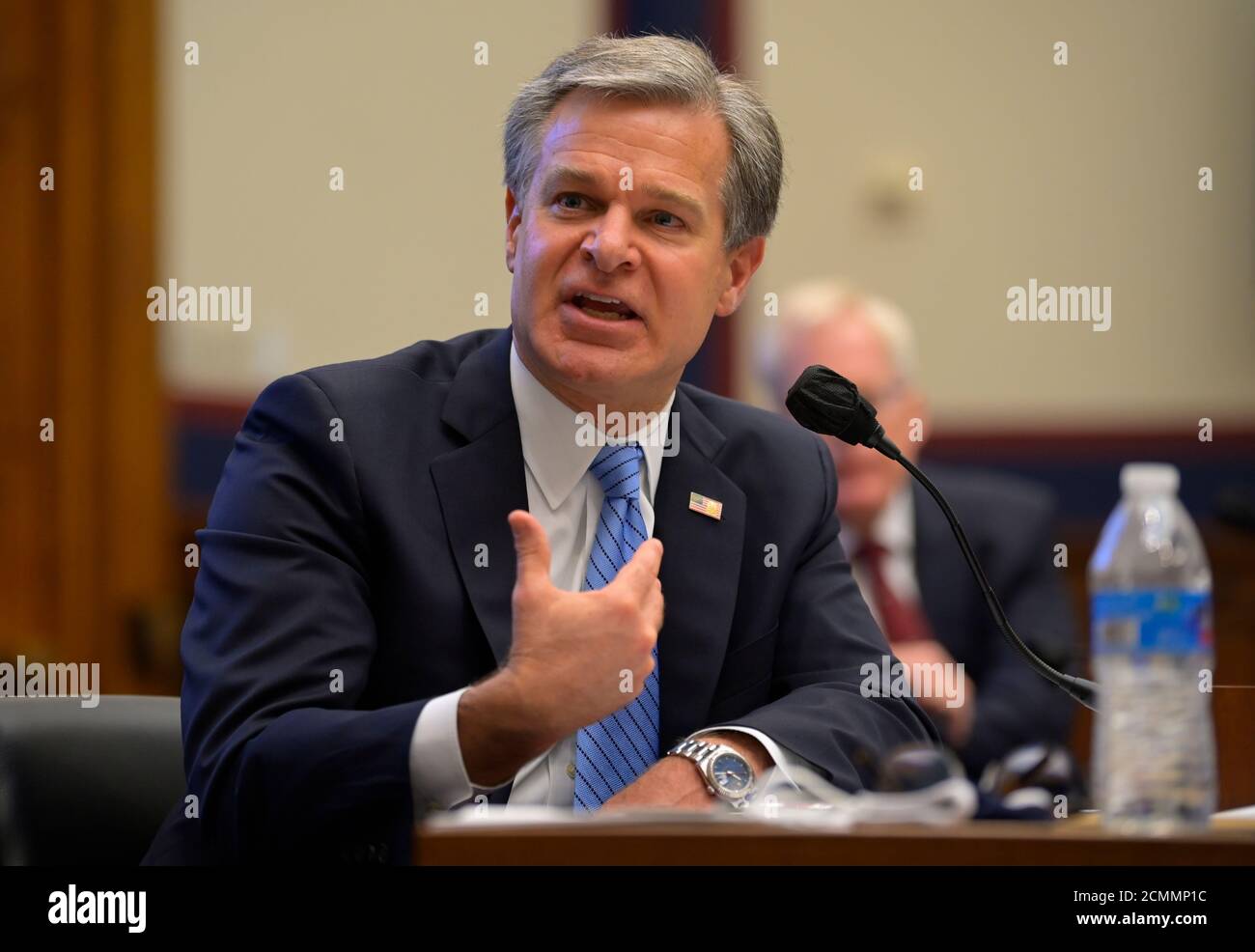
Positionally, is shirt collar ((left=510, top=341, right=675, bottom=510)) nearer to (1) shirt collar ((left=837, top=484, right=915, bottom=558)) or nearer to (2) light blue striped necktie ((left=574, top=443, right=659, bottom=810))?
(2) light blue striped necktie ((left=574, top=443, right=659, bottom=810))

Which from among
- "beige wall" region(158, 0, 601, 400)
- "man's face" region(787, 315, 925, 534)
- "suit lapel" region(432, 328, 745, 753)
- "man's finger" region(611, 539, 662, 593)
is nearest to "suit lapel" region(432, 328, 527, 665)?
"suit lapel" region(432, 328, 745, 753)

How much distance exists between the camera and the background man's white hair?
4.25 m

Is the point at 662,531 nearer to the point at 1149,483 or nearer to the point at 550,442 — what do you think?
the point at 550,442

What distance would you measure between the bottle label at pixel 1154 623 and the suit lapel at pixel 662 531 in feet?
2.50

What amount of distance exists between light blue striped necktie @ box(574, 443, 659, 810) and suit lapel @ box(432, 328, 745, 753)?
0.14 feet

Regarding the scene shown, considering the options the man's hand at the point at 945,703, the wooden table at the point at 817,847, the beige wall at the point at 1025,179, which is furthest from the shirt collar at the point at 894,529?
the wooden table at the point at 817,847

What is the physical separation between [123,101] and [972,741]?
10.3ft

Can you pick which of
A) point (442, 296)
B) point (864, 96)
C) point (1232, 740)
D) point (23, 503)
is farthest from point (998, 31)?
point (1232, 740)

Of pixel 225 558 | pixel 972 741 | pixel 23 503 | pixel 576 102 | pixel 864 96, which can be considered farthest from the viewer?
pixel 864 96

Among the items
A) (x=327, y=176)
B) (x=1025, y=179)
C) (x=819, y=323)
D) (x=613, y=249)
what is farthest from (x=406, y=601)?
(x=1025, y=179)

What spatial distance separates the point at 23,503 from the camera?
16.7 feet

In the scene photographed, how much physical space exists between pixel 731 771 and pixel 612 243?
2.24 feet

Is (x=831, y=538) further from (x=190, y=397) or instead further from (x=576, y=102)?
(x=190, y=397)

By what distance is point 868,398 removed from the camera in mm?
4066
